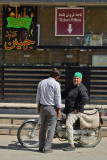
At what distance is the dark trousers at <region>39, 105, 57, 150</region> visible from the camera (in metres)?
7.34

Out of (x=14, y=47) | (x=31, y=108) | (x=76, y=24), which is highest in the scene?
(x=76, y=24)

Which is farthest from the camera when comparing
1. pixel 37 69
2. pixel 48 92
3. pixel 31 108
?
pixel 37 69

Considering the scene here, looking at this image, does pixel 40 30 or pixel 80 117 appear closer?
pixel 80 117

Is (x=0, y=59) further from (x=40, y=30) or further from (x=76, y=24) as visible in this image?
(x=76, y=24)

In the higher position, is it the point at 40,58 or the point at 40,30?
the point at 40,30

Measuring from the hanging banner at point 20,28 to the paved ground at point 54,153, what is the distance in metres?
3.71

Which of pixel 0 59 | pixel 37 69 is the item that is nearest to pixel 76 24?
pixel 37 69

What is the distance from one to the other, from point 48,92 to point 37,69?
3.78 m

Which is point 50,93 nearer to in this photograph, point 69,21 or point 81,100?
point 81,100

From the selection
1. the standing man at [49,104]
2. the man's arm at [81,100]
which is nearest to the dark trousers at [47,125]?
the standing man at [49,104]

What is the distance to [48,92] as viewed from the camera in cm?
733

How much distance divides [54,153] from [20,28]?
197 inches

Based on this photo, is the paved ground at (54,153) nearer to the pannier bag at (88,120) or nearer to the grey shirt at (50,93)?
the pannier bag at (88,120)

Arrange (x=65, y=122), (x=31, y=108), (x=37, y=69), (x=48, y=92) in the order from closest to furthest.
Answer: (x=48, y=92)
(x=65, y=122)
(x=31, y=108)
(x=37, y=69)
